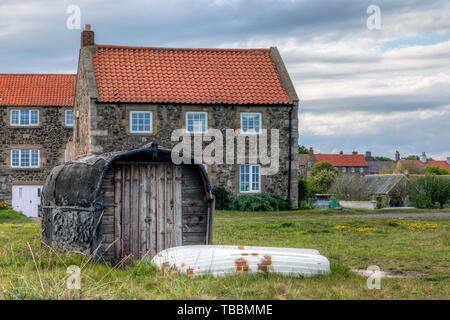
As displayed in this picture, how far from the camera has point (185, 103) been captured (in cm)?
2877

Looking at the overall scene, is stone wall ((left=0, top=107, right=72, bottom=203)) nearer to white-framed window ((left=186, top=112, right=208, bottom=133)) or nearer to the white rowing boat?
white-framed window ((left=186, top=112, right=208, bottom=133))

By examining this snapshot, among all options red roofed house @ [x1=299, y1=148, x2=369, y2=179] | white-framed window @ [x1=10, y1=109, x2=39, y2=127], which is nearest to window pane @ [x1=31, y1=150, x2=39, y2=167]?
white-framed window @ [x1=10, y1=109, x2=39, y2=127]

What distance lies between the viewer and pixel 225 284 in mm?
8109

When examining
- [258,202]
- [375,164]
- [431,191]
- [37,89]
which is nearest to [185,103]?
[258,202]

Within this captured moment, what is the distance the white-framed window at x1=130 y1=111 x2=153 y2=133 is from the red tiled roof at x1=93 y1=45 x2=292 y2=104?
717 mm

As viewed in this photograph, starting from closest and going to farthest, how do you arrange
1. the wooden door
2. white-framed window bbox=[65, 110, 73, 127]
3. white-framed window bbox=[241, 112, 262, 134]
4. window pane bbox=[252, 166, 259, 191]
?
the wooden door
white-framed window bbox=[241, 112, 262, 134]
window pane bbox=[252, 166, 259, 191]
white-framed window bbox=[65, 110, 73, 127]

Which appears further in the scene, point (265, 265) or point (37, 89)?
point (37, 89)

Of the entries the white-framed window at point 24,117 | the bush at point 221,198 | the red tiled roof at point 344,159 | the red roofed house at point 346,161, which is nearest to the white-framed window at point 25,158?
the white-framed window at point 24,117

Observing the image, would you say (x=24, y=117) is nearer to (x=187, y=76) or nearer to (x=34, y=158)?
(x=34, y=158)

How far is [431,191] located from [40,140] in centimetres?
2835

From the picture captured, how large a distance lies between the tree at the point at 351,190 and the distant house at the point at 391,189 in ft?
9.08

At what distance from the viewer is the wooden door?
457 inches

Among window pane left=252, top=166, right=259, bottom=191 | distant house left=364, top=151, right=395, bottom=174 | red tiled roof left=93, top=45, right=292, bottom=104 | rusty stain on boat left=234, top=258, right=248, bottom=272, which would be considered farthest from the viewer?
distant house left=364, top=151, right=395, bottom=174
